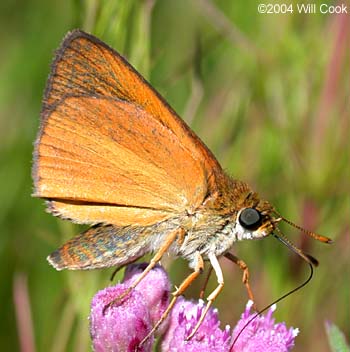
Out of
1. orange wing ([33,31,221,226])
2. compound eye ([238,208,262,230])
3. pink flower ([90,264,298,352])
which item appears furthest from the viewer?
orange wing ([33,31,221,226])

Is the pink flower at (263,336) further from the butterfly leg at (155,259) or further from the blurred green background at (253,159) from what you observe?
the blurred green background at (253,159)

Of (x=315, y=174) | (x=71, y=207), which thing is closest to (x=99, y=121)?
(x=71, y=207)

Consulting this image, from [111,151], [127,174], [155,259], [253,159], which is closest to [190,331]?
[155,259]

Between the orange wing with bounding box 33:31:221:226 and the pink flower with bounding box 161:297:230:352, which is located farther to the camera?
the orange wing with bounding box 33:31:221:226

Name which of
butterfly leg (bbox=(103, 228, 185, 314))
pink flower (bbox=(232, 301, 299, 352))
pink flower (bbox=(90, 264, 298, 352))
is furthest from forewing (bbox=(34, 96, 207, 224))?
pink flower (bbox=(232, 301, 299, 352))

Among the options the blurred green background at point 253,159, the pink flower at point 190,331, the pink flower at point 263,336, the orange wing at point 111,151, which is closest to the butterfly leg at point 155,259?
the orange wing at point 111,151

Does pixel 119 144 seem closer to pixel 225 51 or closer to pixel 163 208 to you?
pixel 163 208

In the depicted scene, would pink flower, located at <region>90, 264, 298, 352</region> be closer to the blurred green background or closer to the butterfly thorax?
the butterfly thorax
